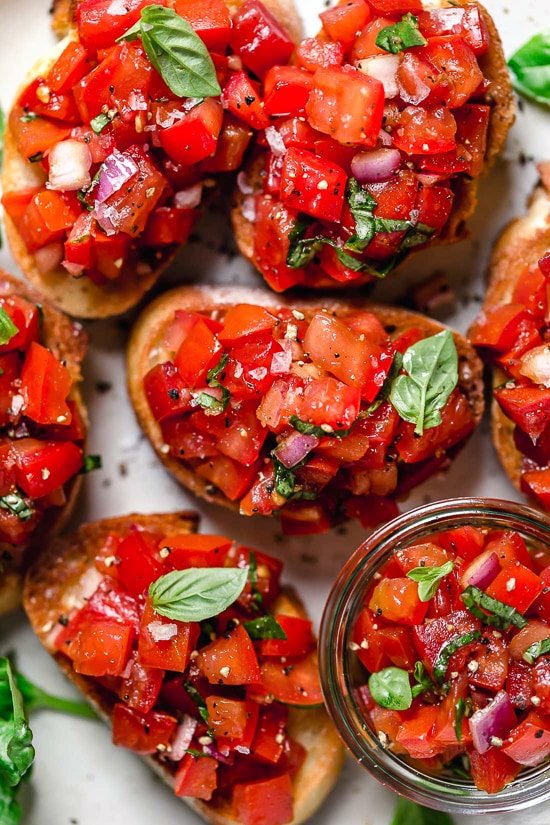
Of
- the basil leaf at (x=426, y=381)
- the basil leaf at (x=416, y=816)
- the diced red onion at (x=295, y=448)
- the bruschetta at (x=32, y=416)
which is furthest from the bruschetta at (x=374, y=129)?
the basil leaf at (x=416, y=816)

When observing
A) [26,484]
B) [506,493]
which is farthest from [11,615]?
[506,493]

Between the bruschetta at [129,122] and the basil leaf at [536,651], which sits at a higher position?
the bruschetta at [129,122]

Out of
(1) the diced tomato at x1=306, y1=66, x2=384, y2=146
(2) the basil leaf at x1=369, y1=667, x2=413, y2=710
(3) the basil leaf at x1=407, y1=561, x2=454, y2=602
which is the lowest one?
(2) the basil leaf at x1=369, y1=667, x2=413, y2=710

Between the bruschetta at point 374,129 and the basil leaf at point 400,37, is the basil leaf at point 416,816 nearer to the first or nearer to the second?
the bruschetta at point 374,129

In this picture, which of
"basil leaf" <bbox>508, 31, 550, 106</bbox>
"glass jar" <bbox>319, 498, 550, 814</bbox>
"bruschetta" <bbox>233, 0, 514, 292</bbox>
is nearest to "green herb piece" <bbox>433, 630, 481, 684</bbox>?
"glass jar" <bbox>319, 498, 550, 814</bbox>

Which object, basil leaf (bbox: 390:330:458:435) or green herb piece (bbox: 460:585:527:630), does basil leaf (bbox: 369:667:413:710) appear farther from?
basil leaf (bbox: 390:330:458:435)
